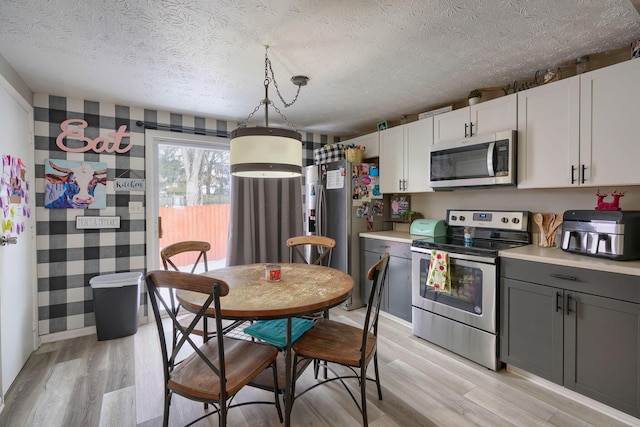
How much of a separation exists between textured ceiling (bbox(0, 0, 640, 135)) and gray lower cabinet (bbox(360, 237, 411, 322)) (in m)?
1.54

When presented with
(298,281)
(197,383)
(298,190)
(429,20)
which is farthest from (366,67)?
(197,383)

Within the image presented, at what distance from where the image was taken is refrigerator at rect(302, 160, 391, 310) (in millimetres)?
3559

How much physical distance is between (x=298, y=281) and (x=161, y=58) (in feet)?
5.90

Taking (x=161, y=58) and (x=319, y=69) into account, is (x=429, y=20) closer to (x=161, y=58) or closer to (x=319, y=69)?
(x=319, y=69)

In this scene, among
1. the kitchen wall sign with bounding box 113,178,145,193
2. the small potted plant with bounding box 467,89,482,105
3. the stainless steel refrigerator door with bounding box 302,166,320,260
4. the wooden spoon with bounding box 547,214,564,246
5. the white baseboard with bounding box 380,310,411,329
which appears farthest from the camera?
the stainless steel refrigerator door with bounding box 302,166,320,260

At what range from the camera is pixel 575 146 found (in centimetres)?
215

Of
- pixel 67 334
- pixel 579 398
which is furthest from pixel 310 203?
pixel 579 398

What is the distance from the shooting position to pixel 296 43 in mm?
1949

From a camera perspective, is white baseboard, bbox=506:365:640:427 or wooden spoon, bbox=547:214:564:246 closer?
white baseboard, bbox=506:365:640:427

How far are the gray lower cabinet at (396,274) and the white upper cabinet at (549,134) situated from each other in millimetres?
1226

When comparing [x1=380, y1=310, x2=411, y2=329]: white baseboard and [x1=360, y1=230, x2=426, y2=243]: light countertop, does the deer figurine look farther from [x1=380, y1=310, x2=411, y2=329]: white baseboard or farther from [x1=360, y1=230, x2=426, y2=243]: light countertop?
[x1=380, y1=310, x2=411, y2=329]: white baseboard

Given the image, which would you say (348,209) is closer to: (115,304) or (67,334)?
(115,304)

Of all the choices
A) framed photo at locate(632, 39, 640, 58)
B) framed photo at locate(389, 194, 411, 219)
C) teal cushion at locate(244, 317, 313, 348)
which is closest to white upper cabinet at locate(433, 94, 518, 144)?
framed photo at locate(632, 39, 640, 58)

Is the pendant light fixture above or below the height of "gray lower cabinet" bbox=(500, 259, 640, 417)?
above
